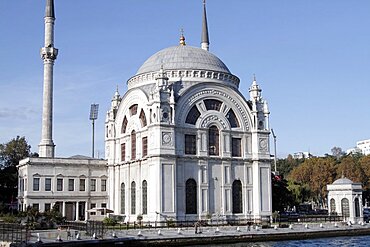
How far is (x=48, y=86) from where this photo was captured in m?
62.9

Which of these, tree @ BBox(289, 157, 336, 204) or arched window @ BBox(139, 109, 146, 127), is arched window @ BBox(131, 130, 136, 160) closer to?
arched window @ BBox(139, 109, 146, 127)

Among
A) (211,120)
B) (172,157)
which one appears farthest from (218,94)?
(172,157)

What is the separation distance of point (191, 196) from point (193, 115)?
25.4 feet

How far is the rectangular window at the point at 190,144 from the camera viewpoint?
175 feet

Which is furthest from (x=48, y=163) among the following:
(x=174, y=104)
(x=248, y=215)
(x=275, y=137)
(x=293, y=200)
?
(x=275, y=137)

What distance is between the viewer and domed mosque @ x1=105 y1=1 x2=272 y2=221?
51500 mm

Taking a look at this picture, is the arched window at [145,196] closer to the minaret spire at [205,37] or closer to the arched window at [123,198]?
the arched window at [123,198]

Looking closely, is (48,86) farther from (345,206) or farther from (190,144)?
(345,206)

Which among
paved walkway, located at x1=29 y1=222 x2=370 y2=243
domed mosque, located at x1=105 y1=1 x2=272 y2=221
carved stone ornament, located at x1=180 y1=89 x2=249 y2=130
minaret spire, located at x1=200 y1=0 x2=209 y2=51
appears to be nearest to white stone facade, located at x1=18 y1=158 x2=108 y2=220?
domed mosque, located at x1=105 y1=1 x2=272 y2=221

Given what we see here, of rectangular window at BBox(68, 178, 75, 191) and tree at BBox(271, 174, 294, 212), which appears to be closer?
rectangular window at BBox(68, 178, 75, 191)

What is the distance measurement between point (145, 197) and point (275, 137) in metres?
51.4

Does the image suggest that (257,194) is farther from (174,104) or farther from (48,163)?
(48,163)

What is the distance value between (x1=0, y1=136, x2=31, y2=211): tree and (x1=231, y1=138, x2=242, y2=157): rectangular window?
30687 mm

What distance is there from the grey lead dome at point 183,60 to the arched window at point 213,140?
6.40m
